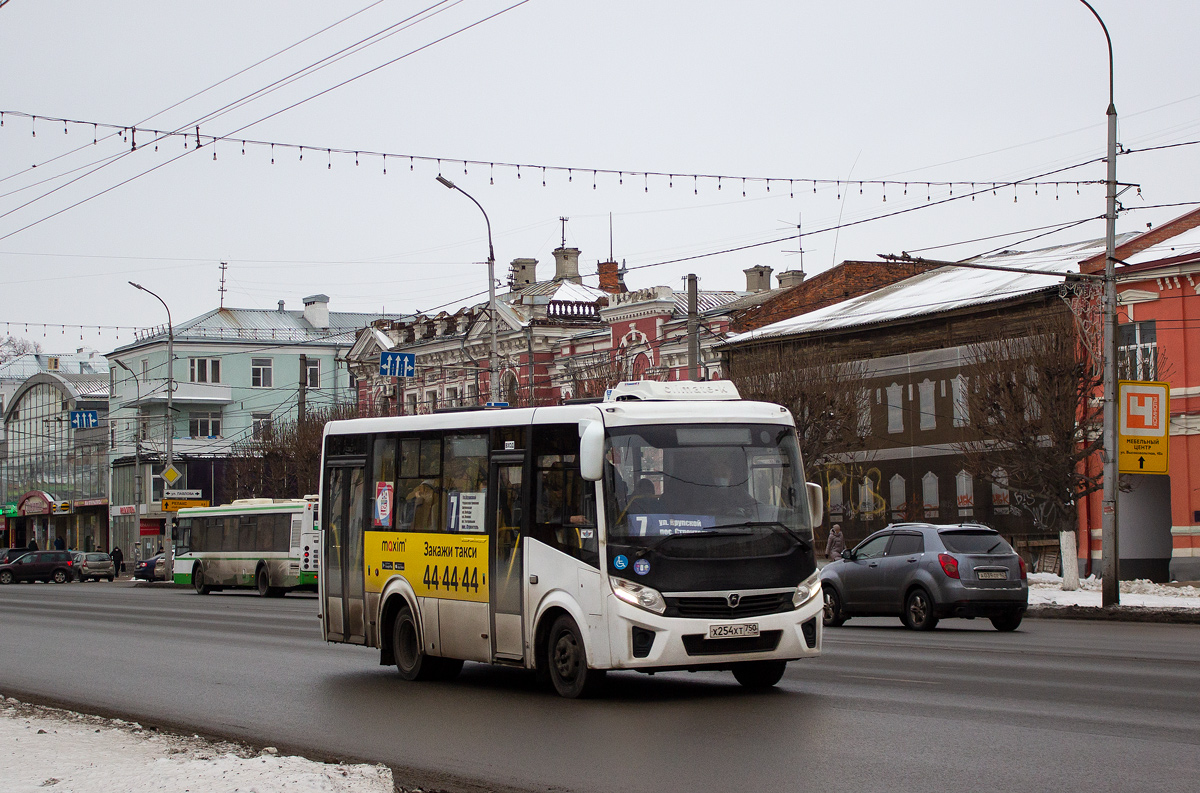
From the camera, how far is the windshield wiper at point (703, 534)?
39.9 feet

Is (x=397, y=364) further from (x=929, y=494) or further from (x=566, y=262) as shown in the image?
(x=566, y=262)

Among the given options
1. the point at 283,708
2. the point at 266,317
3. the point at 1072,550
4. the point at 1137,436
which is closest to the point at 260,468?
the point at 266,317

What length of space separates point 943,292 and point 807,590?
3373 centimetres

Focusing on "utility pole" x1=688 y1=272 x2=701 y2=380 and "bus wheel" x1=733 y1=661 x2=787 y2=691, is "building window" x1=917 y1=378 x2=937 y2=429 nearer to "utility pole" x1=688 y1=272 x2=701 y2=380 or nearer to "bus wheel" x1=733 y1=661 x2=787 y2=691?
"utility pole" x1=688 y1=272 x2=701 y2=380

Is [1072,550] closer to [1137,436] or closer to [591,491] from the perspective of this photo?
[1137,436]

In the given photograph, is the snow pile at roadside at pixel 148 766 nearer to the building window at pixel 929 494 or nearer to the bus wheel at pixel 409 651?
the bus wheel at pixel 409 651

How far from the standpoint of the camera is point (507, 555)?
1346 centimetres

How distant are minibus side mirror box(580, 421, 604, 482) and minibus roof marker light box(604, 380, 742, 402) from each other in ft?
3.07

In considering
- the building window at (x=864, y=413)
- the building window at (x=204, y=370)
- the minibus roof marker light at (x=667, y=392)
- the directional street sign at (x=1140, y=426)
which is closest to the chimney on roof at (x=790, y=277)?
the building window at (x=864, y=413)

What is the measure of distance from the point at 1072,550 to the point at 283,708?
23.8 m

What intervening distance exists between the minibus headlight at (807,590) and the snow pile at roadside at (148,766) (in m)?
4.78

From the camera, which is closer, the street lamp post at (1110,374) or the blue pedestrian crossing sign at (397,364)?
the street lamp post at (1110,374)

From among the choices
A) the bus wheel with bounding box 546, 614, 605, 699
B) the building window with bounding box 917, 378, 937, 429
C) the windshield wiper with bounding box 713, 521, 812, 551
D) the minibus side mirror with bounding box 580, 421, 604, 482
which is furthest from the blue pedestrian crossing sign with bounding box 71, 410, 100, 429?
the windshield wiper with bounding box 713, 521, 812, 551

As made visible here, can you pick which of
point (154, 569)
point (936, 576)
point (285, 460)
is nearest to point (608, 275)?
point (285, 460)
